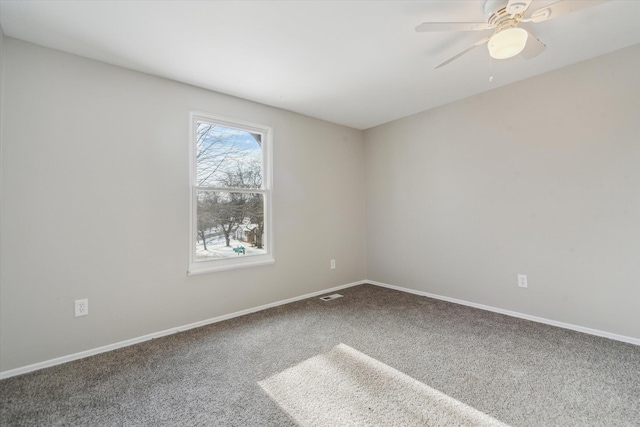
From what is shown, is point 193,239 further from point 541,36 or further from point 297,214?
point 541,36

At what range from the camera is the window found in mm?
2902

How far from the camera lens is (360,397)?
1.69 meters

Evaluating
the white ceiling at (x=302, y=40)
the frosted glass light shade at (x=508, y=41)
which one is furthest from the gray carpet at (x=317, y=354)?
the white ceiling at (x=302, y=40)

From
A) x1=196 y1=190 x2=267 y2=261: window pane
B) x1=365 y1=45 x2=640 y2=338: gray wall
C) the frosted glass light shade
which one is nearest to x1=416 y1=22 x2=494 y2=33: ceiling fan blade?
the frosted glass light shade

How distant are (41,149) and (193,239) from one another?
131cm

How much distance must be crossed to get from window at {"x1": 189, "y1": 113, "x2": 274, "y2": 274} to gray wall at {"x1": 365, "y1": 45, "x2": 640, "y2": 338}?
1914mm

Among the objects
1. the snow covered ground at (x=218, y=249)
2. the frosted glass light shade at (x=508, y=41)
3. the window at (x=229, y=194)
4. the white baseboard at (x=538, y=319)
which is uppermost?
the frosted glass light shade at (x=508, y=41)

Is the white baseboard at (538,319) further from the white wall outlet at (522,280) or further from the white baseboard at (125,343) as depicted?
the white baseboard at (125,343)

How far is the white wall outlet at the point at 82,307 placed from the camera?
221cm

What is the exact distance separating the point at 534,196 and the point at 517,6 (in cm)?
187

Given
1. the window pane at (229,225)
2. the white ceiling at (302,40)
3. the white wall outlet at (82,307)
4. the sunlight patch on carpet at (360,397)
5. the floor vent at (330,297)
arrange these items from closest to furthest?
the sunlight patch on carpet at (360,397)
the white ceiling at (302,40)
the white wall outlet at (82,307)
the window pane at (229,225)
the floor vent at (330,297)

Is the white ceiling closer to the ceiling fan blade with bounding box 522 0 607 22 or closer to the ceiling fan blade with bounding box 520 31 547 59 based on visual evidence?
the ceiling fan blade with bounding box 520 31 547 59

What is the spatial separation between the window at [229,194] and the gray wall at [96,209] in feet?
0.38

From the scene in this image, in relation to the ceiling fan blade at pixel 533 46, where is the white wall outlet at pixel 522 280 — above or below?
below
